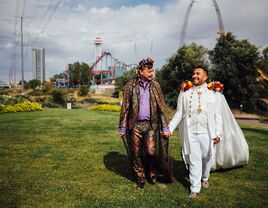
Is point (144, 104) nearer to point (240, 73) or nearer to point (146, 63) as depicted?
point (146, 63)

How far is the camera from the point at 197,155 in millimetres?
5148

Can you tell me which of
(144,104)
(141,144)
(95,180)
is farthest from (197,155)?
(95,180)

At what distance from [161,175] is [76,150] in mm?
3350

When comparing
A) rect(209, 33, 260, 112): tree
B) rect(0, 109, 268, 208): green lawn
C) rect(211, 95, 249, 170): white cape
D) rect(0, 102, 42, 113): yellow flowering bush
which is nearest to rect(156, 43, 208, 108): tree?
rect(209, 33, 260, 112): tree

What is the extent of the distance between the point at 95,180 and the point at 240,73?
122ft

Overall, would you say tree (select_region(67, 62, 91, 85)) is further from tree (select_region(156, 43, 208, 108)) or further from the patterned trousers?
the patterned trousers

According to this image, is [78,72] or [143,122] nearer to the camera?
[143,122]

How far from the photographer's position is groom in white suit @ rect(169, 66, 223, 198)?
515 centimetres

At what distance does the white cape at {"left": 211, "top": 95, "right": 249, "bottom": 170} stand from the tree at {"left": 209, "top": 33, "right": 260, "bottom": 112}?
3347cm

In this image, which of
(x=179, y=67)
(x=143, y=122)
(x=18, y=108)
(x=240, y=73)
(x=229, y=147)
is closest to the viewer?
(x=143, y=122)

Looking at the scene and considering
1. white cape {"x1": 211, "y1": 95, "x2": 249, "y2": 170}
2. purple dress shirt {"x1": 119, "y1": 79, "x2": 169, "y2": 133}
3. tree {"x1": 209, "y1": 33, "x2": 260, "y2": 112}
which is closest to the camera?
purple dress shirt {"x1": 119, "y1": 79, "x2": 169, "y2": 133}

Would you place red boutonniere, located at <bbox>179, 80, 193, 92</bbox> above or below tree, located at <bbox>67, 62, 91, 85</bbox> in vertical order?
below

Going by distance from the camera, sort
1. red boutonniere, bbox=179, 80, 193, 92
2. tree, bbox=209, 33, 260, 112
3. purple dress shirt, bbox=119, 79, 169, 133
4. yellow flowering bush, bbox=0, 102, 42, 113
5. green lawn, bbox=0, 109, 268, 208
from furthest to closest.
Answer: tree, bbox=209, 33, 260, 112
yellow flowering bush, bbox=0, 102, 42, 113
red boutonniere, bbox=179, 80, 193, 92
purple dress shirt, bbox=119, 79, 169, 133
green lawn, bbox=0, 109, 268, 208

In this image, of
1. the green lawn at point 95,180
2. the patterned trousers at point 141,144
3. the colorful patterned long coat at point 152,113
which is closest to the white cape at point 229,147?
the green lawn at point 95,180
